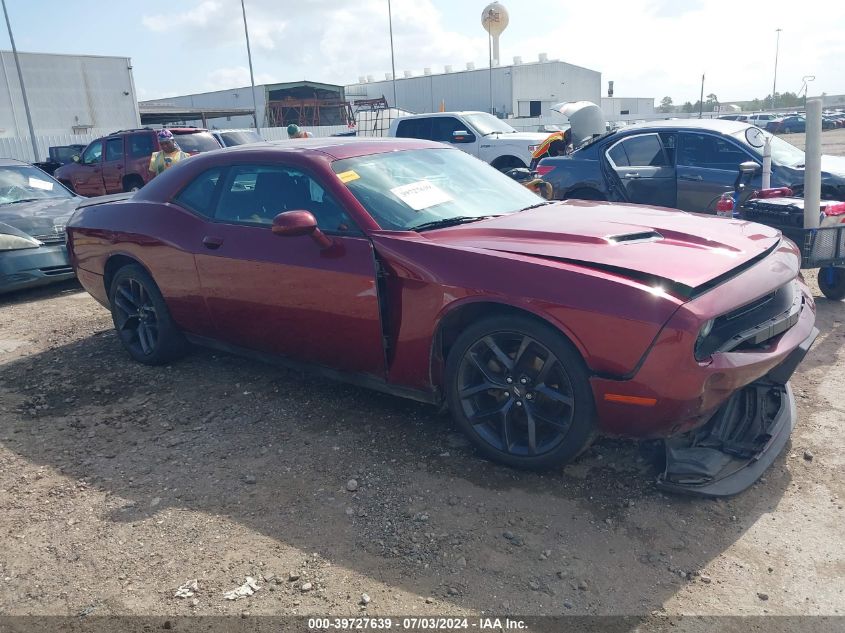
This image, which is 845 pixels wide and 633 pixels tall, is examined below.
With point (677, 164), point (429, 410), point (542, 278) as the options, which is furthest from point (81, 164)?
point (542, 278)

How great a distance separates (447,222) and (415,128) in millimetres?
11359

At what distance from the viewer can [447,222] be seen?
359 centimetres

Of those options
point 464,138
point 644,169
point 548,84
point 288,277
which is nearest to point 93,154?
point 464,138

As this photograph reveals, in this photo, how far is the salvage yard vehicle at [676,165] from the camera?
23.7ft

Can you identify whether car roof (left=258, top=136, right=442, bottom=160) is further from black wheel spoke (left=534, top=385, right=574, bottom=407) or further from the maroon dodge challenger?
black wheel spoke (left=534, top=385, right=574, bottom=407)

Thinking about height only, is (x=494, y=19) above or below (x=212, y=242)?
above

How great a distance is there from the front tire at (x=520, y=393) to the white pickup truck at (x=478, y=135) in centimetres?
1053

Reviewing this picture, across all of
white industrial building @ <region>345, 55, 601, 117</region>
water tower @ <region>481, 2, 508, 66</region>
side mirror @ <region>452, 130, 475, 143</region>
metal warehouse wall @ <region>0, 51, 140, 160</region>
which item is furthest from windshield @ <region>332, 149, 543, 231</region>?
water tower @ <region>481, 2, 508, 66</region>

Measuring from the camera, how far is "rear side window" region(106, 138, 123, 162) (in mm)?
13094

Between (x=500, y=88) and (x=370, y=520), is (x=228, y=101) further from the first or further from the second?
(x=370, y=520)

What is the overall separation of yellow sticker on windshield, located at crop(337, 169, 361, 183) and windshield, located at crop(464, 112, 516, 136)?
→ 10.8 m

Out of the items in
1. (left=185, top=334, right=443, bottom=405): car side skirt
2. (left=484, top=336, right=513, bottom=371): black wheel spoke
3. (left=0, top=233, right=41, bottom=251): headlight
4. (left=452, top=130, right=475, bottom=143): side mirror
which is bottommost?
(left=185, top=334, right=443, bottom=405): car side skirt

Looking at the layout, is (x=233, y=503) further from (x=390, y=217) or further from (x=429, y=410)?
(x=390, y=217)

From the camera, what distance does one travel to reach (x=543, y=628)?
2.25 m
